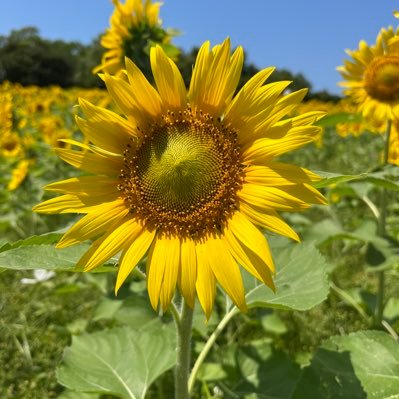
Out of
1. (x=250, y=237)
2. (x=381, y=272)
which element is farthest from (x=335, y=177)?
(x=381, y=272)

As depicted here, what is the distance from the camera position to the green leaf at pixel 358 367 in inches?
66.0

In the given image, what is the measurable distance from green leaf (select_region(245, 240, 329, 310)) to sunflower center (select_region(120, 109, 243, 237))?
39 cm

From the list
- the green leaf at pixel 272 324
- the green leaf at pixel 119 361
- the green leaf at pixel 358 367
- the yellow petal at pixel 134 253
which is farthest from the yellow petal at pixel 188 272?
the green leaf at pixel 272 324

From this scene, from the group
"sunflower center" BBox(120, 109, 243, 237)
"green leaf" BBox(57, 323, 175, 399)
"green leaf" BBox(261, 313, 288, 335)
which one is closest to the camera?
"sunflower center" BBox(120, 109, 243, 237)

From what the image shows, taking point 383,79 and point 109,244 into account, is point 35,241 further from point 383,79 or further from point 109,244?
point 383,79

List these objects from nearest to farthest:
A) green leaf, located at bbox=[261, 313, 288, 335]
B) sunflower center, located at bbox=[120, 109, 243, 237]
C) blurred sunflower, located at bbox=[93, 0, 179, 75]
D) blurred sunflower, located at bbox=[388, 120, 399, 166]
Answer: sunflower center, located at bbox=[120, 109, 243, 237]
green leaf, located at bbox=[261, 313, 288, 335]
blurred sunflower, located at bbox=[93, 0, 179, 75]
blurred sunflower, located at bbox=[388, 120, 399, 166]

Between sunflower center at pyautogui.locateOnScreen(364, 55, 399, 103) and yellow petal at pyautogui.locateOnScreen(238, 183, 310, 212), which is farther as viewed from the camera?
sunflower center at pyautogui.locateOnScreen(364, 55, 399, 103)

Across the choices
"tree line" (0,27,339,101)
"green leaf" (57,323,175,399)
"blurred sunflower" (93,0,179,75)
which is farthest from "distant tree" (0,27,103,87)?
"green leaf" (57,323,175,399)

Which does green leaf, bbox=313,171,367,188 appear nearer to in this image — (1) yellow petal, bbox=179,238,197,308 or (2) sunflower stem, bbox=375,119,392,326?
(1) yellow petal, bbox=179,238,197,308

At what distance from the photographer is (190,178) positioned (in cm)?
165

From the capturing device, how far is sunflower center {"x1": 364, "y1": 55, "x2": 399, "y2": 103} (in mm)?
3072

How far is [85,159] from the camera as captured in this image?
162 centimetres

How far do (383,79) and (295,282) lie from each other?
179 cm

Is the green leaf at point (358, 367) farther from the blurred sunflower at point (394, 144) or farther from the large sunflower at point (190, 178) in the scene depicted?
the blurred sunflower at point (394, 144)
